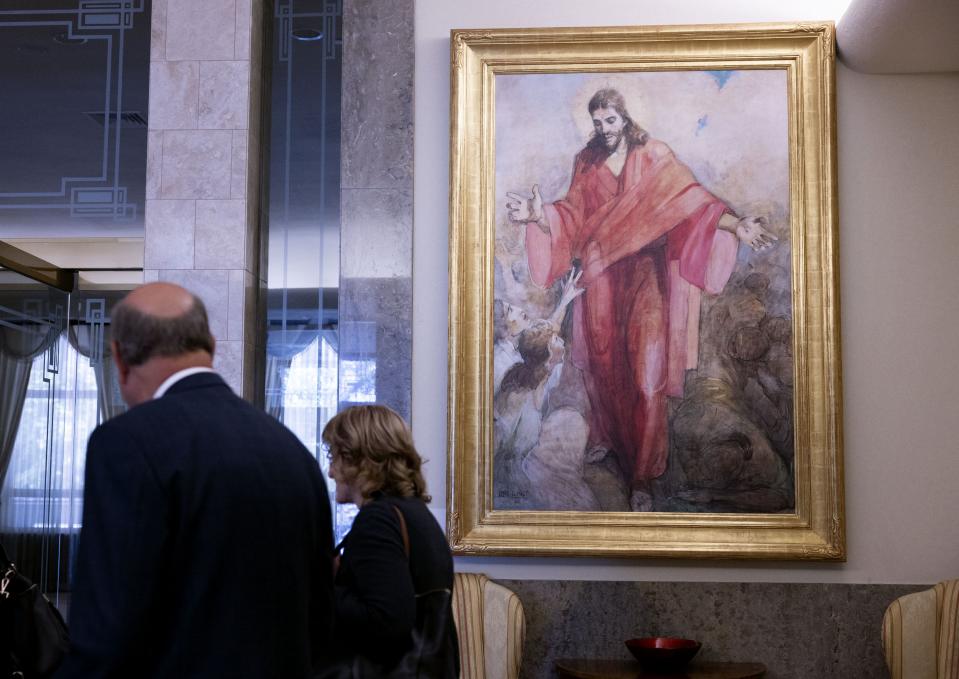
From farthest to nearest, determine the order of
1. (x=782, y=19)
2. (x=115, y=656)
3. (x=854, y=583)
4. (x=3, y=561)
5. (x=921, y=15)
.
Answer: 1. (x=782, y=19)
2. (x=854, y=583)
3. (x=921, y=15)
4. (x=3, y=561)
5. (x=115, y=656)

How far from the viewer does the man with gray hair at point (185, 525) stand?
2281mm

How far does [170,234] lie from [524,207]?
6.22 ft

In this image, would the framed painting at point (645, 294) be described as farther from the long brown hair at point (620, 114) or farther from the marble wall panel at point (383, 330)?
the marble wall panel at point (383, 330)

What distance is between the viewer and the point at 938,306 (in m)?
5.71

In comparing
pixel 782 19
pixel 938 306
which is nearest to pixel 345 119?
pixel 782 19

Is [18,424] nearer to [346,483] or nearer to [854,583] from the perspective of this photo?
[346,483]

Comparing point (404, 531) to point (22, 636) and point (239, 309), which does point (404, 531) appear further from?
point (239, 309)

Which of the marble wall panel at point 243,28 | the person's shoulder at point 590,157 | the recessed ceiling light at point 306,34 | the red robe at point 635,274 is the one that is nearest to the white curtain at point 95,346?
the marble wall panel at point 243,28

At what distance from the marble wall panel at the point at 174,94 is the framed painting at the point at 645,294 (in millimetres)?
1427

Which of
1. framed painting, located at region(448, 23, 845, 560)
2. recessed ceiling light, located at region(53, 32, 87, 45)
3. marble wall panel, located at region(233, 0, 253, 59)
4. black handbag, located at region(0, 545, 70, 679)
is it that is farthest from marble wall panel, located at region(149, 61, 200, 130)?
black handbag, located at region(0, 545, 70, 679)

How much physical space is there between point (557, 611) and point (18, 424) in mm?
3094

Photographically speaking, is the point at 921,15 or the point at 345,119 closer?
the point at 921,15

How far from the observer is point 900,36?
5.39 m

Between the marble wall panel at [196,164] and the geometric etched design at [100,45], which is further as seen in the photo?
the geometric etched design at [100,45]
